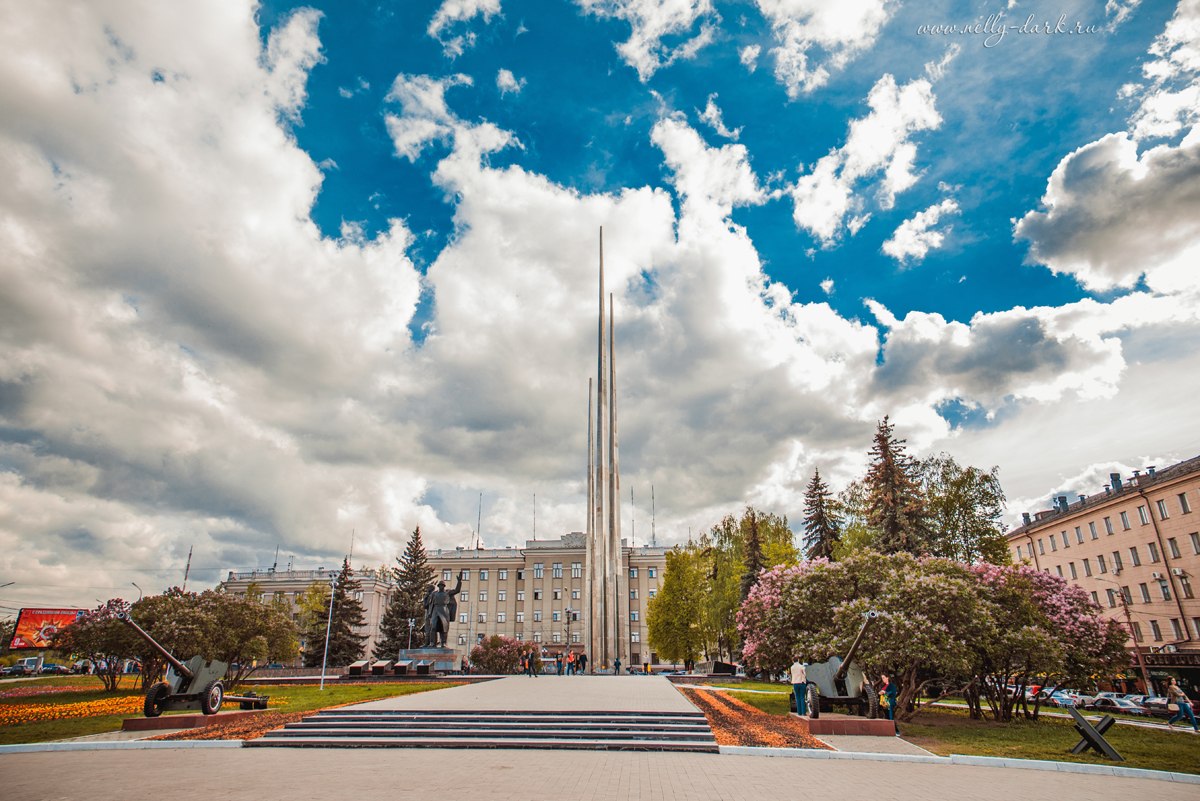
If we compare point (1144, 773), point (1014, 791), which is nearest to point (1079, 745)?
point (1144, 773)

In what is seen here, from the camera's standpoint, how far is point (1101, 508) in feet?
150

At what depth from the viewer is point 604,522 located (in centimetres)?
4591

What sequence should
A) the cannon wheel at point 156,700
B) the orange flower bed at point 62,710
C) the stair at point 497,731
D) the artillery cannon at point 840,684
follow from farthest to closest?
the orange flower bed at point 62,710
the artillery cannon at point 840,684
the cannon wheel at point 156,700
the stair at point 497,731

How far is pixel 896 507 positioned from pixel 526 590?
170ft

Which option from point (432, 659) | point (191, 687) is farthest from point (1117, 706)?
point (191, 687)

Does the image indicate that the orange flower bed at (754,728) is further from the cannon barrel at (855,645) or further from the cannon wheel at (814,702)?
the cannon barrel at (855,645)

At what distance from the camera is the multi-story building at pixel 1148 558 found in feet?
121

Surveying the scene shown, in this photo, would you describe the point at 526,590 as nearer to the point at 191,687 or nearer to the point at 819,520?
the point at 819,520

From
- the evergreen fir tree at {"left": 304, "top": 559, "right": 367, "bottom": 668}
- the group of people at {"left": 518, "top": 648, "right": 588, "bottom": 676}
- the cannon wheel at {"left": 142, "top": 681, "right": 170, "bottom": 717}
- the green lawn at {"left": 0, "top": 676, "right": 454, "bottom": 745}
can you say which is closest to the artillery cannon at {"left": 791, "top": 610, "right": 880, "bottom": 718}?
the green lawn at {"left": 0, "top": 676, "right": 454, "bottom": 745}

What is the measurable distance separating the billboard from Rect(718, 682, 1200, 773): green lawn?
69997 mm

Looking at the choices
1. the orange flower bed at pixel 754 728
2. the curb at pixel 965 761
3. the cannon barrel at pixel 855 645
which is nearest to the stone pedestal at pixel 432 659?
the orange flower bed at pixel 754 728

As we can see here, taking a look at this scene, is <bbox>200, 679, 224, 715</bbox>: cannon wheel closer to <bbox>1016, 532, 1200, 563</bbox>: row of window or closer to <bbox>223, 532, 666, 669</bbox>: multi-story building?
<bbox>1016, 532, 1200, 563</bbox>: row of window

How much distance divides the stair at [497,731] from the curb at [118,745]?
2.21ft

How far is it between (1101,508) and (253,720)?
53.1 metres
